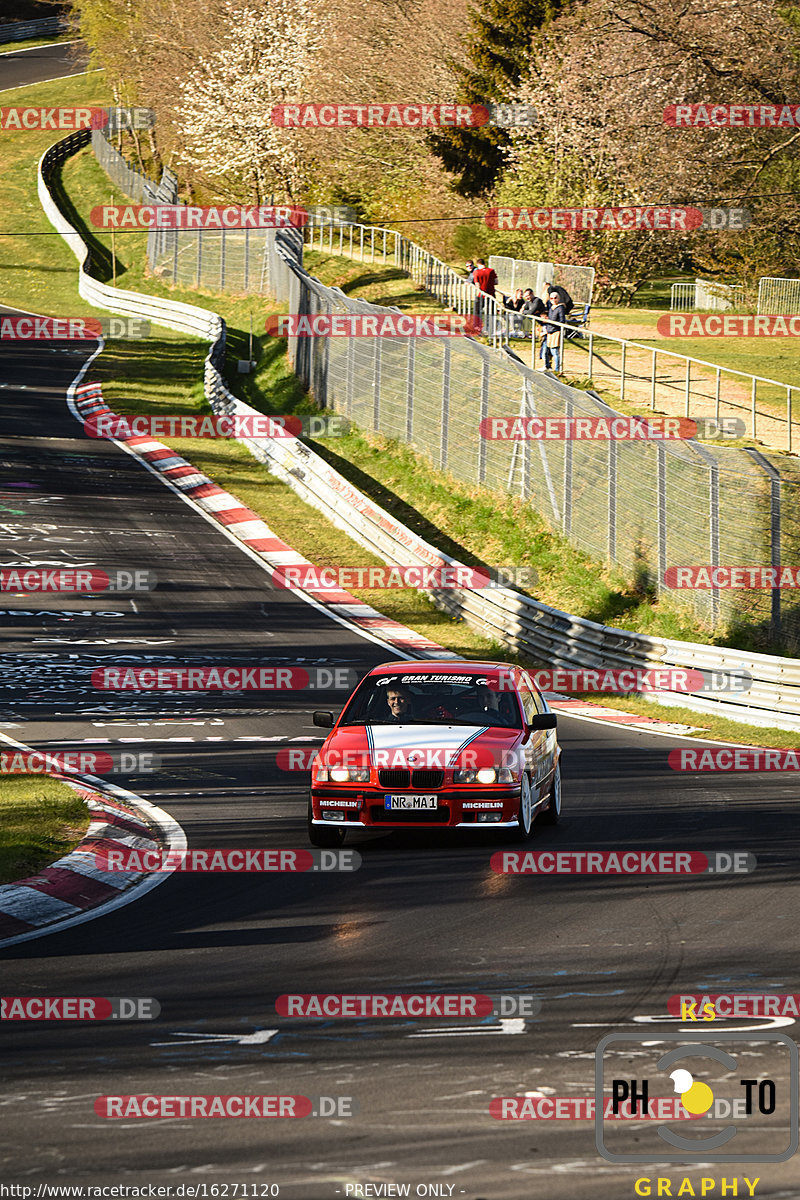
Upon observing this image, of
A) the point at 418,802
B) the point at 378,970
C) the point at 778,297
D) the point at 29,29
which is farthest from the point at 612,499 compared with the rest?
the point at 29,29

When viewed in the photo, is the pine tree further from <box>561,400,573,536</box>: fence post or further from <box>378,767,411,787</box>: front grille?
<box>378,767,411,787</box>: front grille

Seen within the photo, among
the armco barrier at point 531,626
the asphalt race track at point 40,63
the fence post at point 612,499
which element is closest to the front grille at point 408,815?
the armco barrier at point 531,626

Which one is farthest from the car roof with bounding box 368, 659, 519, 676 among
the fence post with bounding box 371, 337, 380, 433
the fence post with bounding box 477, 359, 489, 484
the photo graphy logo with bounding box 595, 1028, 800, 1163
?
the fence post with bounding box 371, 337, 380, 433

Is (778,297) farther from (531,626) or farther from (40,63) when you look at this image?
(40,63)

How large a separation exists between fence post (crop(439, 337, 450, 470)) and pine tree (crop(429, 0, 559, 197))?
24.4m

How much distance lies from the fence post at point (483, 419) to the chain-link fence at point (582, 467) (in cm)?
3

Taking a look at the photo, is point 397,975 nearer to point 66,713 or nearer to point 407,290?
point 66,713

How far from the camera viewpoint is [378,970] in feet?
27.4

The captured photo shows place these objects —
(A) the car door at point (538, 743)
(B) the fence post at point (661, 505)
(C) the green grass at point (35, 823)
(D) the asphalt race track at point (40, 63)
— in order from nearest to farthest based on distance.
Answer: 1. (C) the green grass at point (35, 823)
2. (A) the car door at point (538, 743)
3. (B) the fence post at point (661, 505)
4. (D) the asphalt race track at point (40, 63)

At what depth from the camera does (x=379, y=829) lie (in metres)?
12.3

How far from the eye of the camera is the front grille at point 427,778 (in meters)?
11.8

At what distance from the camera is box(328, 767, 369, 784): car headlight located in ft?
38.7

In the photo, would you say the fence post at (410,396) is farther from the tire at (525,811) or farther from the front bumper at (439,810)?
the front bumper at (439,810)

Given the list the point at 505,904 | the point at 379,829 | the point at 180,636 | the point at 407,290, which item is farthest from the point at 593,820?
the point at 407,290
